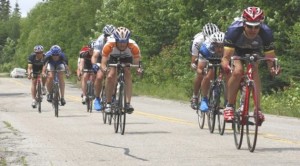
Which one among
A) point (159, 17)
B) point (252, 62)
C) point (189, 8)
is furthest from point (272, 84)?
point (252, 62)

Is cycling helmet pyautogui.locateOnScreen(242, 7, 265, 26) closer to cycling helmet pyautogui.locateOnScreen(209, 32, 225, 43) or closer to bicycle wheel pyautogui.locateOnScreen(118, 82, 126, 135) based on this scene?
cycling helmet pyautogui.locateOnScreen(209, 32, 225, 43)

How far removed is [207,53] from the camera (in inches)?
452

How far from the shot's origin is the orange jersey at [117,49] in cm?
1109

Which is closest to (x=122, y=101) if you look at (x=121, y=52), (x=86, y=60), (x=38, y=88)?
(x=121, y=52)

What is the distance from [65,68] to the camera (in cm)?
1698

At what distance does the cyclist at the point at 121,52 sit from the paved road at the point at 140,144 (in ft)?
2.26

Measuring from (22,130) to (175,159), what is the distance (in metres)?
5.12

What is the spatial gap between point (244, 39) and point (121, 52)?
328 centimetres

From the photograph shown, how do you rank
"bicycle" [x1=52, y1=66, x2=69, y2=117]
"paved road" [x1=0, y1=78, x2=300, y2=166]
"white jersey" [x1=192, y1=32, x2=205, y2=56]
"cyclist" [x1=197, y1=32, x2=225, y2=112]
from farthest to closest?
"bicycle" [x1=52, y1=66, x2=69, y2=117]
"white jersey" [x1=192, y1=32, x2=205, y2=56]
"cyclist" [x1=197, y1=32, x2=225, y2=112]
"paved road" [x1=0, y1=78, x2=300, y2=166]

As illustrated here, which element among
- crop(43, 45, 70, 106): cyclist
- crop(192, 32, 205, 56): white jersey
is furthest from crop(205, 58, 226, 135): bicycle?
crop(43, 45, 70, 106): cyclist

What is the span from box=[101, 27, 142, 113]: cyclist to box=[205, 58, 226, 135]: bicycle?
1325 millimetres

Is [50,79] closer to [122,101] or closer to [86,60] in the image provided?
[86,60]

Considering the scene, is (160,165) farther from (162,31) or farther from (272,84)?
(162,31)

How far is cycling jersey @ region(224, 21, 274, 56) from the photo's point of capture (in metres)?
8.51
